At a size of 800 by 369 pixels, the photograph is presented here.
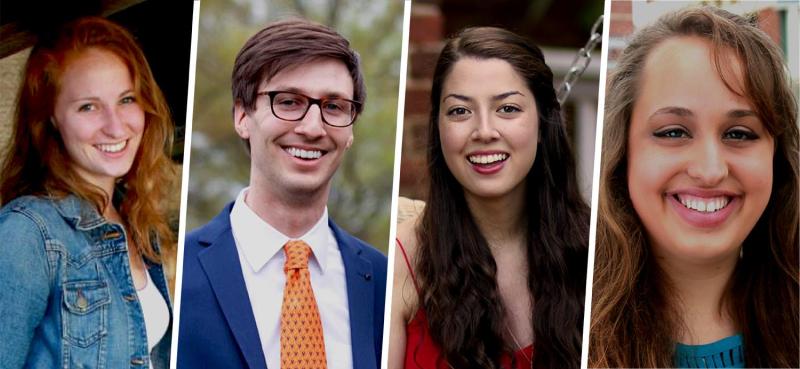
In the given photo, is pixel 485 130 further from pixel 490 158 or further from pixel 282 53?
pixel 282 53

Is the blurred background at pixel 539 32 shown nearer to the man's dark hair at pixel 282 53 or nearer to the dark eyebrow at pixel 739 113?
the man's dark hair at pixel 282 53

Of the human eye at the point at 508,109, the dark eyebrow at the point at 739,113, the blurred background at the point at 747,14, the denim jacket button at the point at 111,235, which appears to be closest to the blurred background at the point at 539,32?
the human eye at the point at 508,109

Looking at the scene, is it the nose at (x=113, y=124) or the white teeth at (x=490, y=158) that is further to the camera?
the nose at (x=113, y=124)

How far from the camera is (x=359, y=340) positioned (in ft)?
9.52

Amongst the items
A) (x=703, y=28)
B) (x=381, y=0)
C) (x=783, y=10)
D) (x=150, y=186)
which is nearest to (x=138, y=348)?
(x=150, y=186)

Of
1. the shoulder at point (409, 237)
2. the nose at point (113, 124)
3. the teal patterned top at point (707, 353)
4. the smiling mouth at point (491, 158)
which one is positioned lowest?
the teal patterned top at point (707, 353)

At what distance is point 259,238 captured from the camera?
290cm

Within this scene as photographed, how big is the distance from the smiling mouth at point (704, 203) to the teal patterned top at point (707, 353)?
33cm

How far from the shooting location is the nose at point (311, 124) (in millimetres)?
2824

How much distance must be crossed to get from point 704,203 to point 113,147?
1.46 metres

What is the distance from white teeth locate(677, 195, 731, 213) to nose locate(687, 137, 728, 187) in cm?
4

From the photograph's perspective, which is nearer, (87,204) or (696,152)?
(696,152)

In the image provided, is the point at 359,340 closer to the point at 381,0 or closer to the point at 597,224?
the point at 597,224

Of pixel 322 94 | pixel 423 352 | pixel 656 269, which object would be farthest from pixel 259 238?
pixel 656 269
